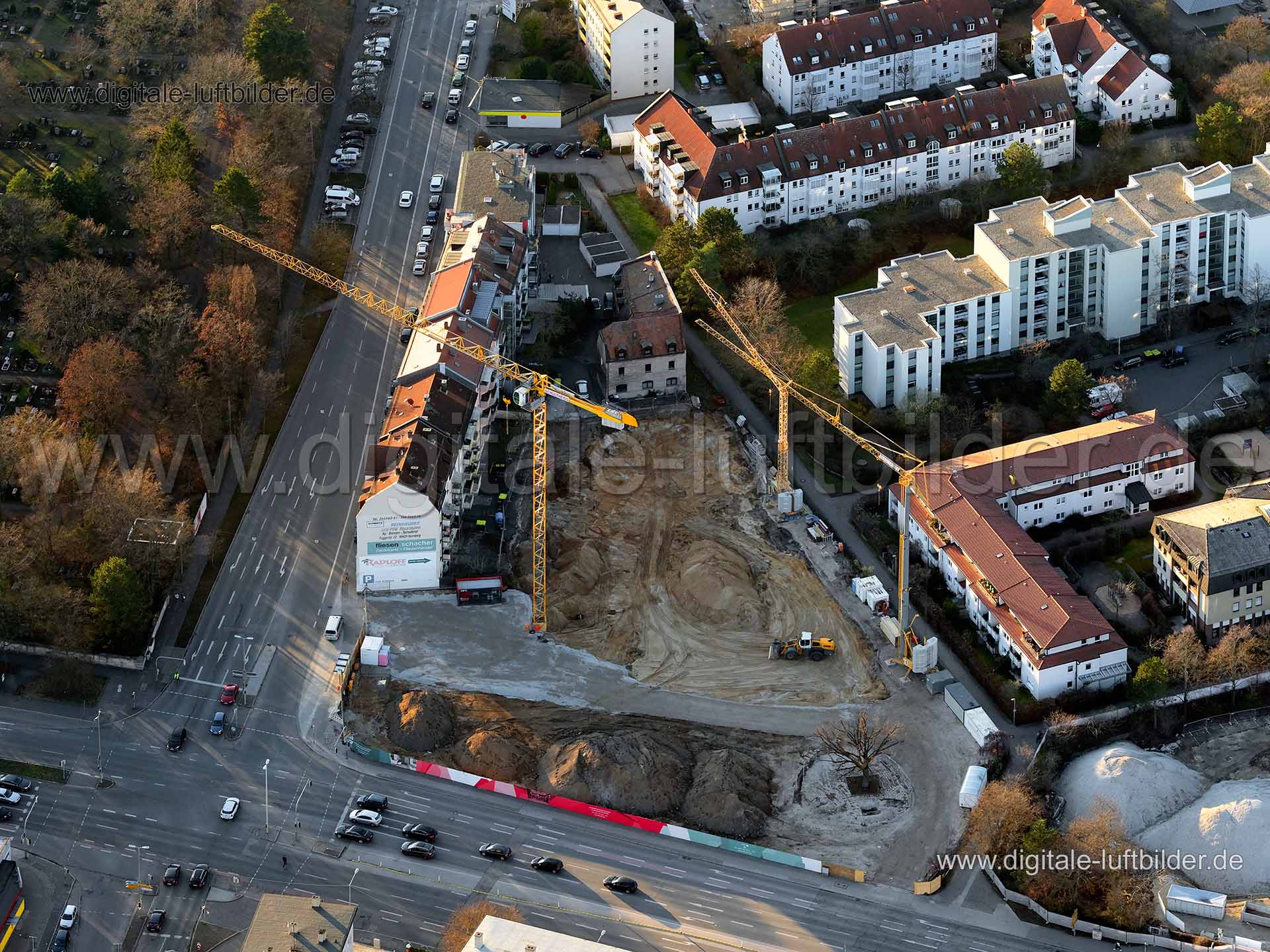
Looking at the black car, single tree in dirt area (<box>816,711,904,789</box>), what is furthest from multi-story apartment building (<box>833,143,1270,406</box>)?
the black car

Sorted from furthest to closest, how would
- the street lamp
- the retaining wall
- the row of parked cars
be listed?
the retaining wall → the row of parked cars → the street lamp

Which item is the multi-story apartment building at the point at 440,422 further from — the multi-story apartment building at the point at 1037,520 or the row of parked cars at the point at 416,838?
the multi-story apartment building at the point at 1037,520

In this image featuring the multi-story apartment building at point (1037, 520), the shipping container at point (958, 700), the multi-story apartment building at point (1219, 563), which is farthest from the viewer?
the multi-story apartment building at point (1219, 563)

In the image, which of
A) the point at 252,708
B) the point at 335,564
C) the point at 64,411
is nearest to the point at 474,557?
the point at 335,564

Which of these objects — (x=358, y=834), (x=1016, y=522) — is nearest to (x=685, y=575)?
(x=1016, y=522)

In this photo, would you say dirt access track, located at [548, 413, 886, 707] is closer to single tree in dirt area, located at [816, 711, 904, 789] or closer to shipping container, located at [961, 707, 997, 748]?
single tree in dirt area, located at [816, 711, 904, 789]

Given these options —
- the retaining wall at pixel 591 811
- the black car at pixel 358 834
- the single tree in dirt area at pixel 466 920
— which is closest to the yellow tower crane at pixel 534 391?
the retaining wall at pixel 591 811
